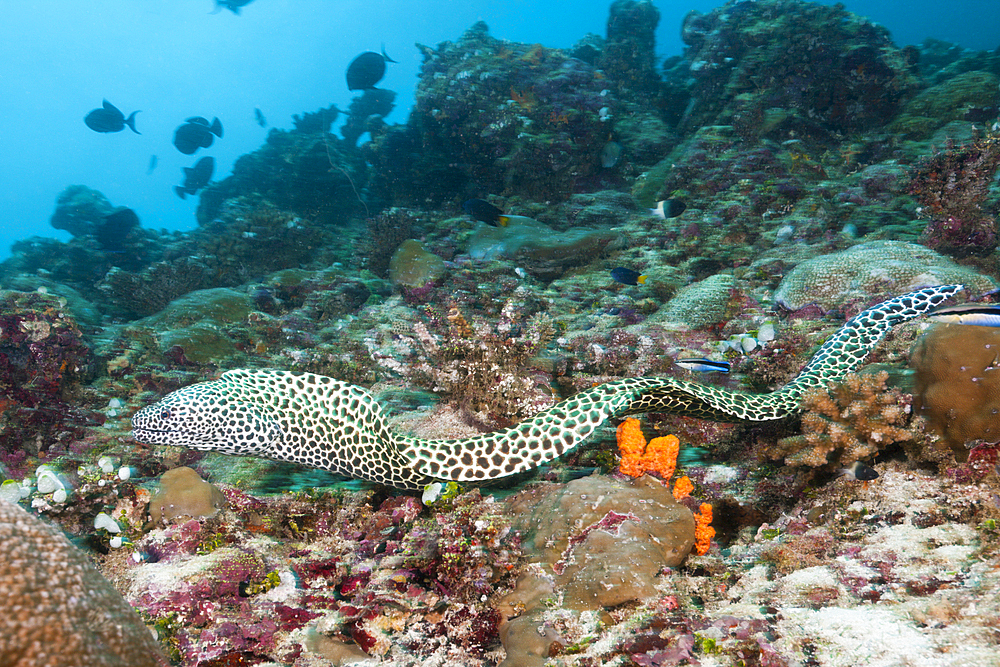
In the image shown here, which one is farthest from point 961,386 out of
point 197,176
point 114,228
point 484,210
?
point 197,176

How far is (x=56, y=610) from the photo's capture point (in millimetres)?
1416

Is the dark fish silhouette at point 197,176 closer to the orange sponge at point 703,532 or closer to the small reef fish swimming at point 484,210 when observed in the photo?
the small reef fish swimming at point 484,210

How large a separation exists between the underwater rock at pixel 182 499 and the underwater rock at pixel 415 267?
6.79 metres

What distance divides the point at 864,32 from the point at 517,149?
10426 millimetres

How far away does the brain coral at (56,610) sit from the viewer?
1.30m

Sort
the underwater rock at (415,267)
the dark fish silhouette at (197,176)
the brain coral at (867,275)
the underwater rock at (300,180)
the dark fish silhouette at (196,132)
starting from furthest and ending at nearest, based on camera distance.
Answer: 1. the dark fish silhouette at (197,176)
2. the underwater rock at (300,180)
3. the dark fish silhouette at (196,132)
4. the underwater rock at (415,267)
5. the brain coral at (867,275)

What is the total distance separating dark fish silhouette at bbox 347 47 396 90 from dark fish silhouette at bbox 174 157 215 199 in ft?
29.6

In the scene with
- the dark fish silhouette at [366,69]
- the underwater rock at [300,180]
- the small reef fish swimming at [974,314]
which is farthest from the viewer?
the underwater rock at [300,180]

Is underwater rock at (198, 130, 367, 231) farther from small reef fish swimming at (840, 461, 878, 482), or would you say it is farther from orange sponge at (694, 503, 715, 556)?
small reef fish swimming at (840, 461, 878, 482)

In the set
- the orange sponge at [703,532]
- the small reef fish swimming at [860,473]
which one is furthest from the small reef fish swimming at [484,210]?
the small reef fish swimming at [860,473]

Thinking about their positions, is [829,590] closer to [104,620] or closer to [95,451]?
[104,620]

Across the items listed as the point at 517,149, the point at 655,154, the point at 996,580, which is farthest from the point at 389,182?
the point at 996,580

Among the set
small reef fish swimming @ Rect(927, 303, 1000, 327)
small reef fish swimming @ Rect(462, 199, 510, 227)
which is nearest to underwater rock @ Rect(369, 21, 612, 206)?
small reef fish swimming @ Rect(462, 199, 510, 227)

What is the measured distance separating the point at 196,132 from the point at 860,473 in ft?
66.4
